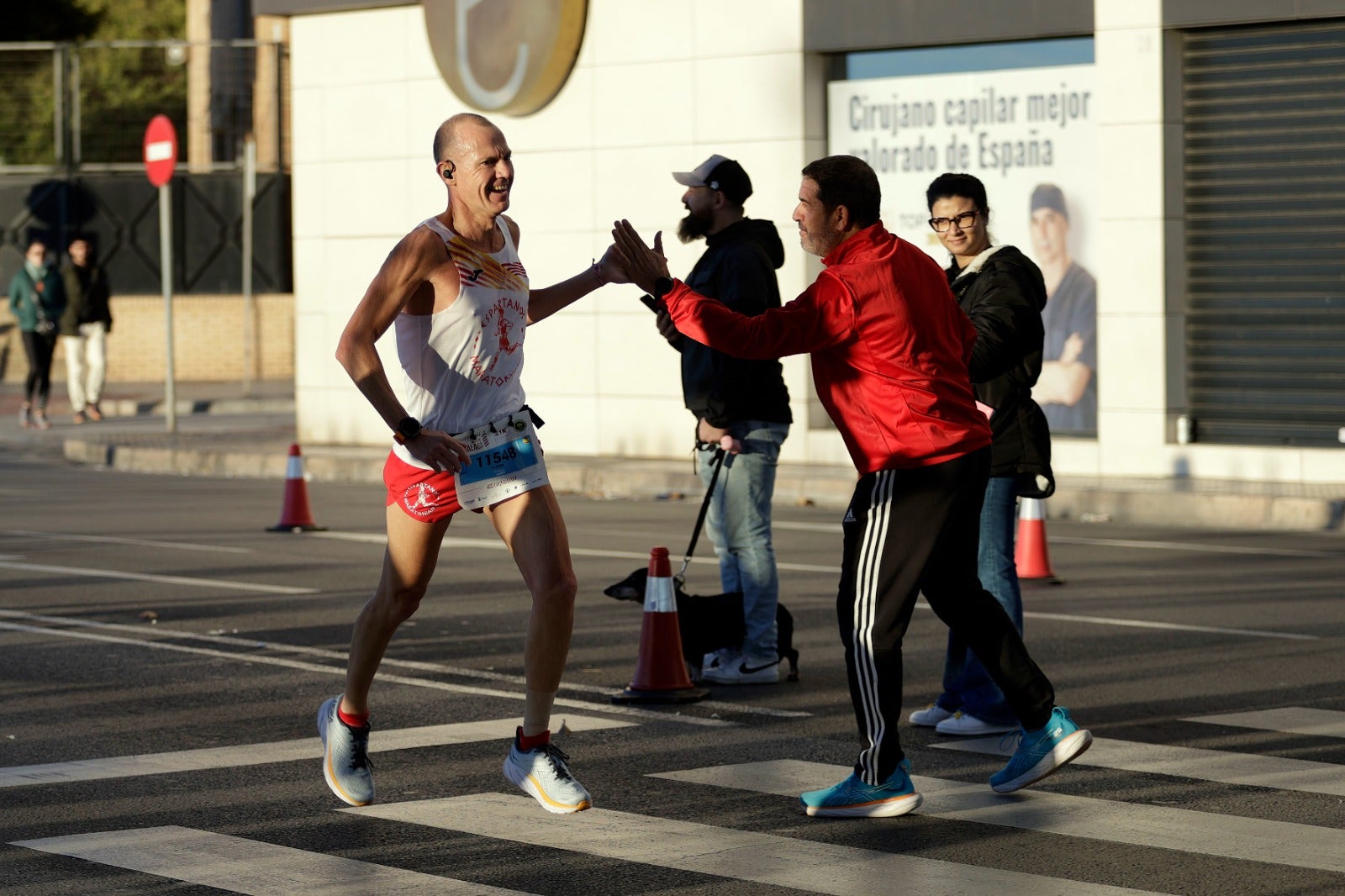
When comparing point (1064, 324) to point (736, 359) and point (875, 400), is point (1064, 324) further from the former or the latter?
point (875, 400)

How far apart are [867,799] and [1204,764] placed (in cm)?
138

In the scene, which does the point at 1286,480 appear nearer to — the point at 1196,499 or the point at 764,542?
the point at 1196,499

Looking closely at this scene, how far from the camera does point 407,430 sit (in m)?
6.39

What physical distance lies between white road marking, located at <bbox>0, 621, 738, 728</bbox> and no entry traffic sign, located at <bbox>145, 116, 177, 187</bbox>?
13547 millimetres

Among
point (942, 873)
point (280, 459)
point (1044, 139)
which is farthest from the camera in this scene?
point (280, 459)

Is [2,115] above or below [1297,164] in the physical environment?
above

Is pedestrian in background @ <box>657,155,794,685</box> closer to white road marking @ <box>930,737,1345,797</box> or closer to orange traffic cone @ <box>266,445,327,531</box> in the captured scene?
white road marking @ <box>930,737,1345,797</box>

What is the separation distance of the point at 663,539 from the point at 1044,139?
18.2 feet

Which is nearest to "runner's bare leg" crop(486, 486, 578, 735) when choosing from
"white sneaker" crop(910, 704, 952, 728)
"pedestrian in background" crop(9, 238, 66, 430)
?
"white sneaker" crop(910, 704, 952, 728)

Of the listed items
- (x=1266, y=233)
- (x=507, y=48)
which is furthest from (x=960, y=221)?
(x=507, y=48)

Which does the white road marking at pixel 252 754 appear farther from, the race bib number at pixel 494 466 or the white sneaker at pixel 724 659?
the race bib number at pixel 494 466

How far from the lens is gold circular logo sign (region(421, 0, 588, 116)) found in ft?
66.7

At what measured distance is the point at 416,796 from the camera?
684 centimetres

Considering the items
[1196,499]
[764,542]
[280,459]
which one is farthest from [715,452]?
[280,459]
